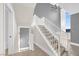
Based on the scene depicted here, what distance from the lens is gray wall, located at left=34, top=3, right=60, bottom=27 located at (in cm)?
197

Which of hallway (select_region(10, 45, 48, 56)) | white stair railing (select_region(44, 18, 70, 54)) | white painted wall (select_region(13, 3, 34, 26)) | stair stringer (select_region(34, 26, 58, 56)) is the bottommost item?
hallway (select_region(10, 45, 48, 56))

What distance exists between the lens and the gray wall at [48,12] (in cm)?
197

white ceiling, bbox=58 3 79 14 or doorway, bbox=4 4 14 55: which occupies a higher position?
white ceiling, bbox=58 3 79 14

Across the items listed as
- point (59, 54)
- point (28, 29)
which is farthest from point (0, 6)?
point (59, 54)

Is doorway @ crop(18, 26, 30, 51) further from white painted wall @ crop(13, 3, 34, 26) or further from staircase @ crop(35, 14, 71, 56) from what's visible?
staircase @ crop(35, 14, 71, 56)

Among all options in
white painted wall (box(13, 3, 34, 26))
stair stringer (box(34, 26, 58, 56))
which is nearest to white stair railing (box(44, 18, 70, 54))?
stair stringer (box(34, 26, 58, 56))

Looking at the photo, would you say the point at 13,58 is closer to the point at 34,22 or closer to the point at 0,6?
the point at 34,22

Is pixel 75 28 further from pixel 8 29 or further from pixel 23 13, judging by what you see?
pixel 8 29

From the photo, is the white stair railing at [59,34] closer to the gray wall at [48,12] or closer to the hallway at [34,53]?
the gray wall at [48,12]

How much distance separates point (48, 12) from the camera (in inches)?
78.3

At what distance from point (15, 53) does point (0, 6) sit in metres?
0.71

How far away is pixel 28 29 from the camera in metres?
1.99

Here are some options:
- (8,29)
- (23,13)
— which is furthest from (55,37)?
(8,29)

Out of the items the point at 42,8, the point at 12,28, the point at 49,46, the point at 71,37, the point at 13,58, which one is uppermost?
the point at 42,8
